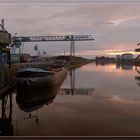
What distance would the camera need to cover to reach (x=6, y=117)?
49.3 feet

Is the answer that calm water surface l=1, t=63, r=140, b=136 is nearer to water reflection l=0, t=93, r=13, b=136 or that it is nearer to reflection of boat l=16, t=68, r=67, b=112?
water reflection l=0, t=93, r=13, b=136

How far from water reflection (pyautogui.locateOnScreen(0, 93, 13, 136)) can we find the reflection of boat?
0.75 m

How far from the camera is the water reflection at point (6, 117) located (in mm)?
12120

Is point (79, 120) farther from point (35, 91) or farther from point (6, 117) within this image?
point (35, 91)

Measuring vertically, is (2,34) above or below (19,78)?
above

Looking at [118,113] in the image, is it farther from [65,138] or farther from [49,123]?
[65,138]

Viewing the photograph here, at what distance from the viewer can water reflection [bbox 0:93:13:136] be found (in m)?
12.1

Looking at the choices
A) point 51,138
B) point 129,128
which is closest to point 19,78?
point 129,128

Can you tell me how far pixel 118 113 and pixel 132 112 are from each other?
32.8 inches

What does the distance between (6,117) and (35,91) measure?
395 inches

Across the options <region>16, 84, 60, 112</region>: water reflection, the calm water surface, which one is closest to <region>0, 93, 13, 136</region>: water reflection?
the calm water surface

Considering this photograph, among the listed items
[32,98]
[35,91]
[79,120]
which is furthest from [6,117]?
[35,91]

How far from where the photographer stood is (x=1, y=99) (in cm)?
2047

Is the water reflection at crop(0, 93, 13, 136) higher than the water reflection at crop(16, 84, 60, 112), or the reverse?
the water reflection at crop(0, 93, 13, 136)
